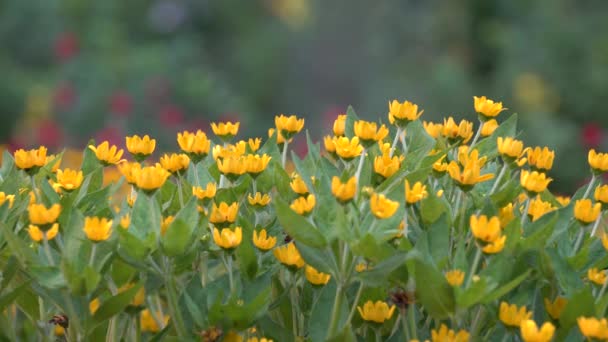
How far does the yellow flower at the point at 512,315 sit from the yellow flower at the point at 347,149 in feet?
1.26

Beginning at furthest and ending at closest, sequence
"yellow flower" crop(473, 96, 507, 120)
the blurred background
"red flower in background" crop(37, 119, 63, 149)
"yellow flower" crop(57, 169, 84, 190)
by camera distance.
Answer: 1. the blurred background
2. "red flower in background" crop(37, 119, 63, 149)
3. "yellow flower" crop(473, 96, 507, 120)
4. "yellow flower" crop(57, 169, 84, 190)

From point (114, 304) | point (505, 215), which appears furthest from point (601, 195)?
point (114, 304)

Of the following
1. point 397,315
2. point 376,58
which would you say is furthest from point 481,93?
point 397,315

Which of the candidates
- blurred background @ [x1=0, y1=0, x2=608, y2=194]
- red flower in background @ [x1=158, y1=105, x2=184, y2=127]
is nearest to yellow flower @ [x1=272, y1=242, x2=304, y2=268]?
blurred background @ [x1=0, y1=0, x2=608, y2=194]

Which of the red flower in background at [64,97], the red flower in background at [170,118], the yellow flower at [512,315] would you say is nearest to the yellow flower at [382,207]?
the yellow flower at [512,315]

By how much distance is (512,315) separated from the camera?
1.38 m

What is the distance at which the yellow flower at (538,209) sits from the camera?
163 centimetres

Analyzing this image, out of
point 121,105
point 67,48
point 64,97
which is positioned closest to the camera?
point 121,105

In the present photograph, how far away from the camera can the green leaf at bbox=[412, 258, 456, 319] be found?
4.45 feet

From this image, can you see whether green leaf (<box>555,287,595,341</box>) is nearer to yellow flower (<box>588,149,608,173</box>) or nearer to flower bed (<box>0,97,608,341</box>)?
flower bed (<box>0,97,608,341</box>)

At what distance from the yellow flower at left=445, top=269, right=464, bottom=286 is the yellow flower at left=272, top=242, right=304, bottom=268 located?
0.88ft

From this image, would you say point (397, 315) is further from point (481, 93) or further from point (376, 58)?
point (376, 58)

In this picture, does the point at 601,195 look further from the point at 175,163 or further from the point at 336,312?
the point at 175,163

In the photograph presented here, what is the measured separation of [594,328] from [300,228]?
0.45 m
